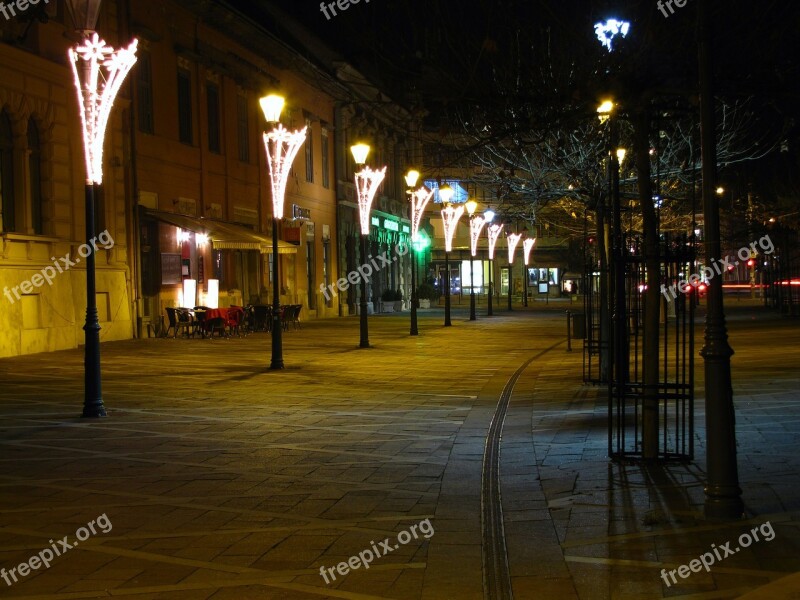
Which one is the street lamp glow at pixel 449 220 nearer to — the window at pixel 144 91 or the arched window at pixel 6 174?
the window at pixel 144 91

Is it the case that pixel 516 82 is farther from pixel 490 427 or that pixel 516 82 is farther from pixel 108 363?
pixel 108 363

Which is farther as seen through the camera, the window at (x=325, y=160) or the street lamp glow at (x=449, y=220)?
the window at (x=325, y=160)

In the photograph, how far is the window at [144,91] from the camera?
28.2 metres

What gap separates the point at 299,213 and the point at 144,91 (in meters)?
12.7

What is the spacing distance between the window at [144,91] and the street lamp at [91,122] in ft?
49.1

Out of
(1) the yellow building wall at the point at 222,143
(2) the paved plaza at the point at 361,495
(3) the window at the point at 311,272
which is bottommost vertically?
(2) the paved plaza at the point at 361,495

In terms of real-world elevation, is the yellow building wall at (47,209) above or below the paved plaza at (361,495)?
above

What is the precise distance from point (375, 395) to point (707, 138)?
352 inches

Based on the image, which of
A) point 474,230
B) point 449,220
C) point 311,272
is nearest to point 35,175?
point 311,272

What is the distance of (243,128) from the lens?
121 feet

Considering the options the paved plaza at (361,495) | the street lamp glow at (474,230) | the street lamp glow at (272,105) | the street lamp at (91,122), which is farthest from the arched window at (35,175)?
the street lamp glow at (474,230)

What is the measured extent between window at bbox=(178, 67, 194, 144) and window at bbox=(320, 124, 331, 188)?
13.5 meters

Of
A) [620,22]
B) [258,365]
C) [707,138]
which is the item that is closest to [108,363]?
[258,365]

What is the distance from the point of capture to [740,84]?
8875 mm
